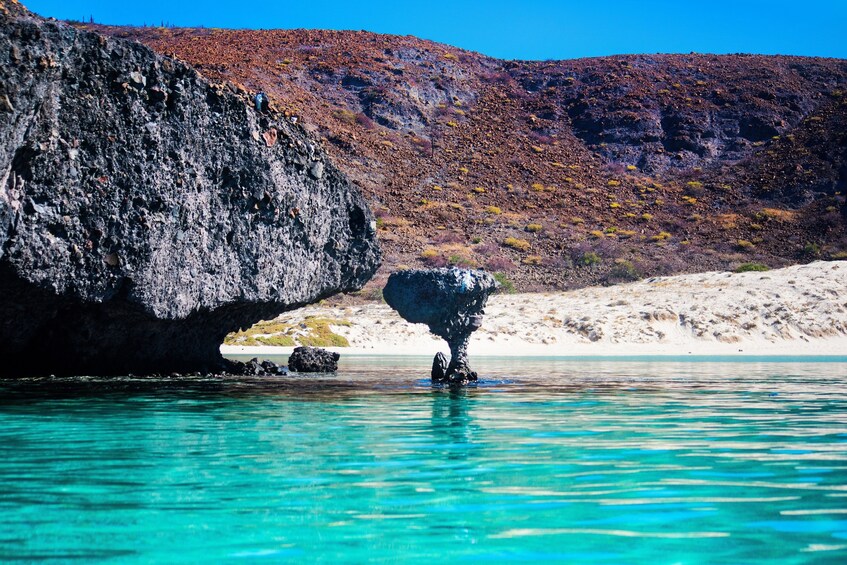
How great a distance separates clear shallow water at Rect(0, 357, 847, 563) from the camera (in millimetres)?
4316

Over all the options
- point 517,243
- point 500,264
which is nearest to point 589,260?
point 517,243

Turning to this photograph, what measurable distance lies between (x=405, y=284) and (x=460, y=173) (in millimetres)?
58161

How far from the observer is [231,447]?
7.72 meters

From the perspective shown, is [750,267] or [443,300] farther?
[750,267]

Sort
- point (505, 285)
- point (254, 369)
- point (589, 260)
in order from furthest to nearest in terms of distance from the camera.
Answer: point (589, 260) < point (505, 285) < point (254, 369)

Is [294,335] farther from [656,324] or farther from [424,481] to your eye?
[424,481]

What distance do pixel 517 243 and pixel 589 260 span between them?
531 centimetres

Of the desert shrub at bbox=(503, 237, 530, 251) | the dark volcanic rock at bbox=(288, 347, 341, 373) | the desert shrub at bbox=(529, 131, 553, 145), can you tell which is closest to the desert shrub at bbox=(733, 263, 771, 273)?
the desert shrub at bbox=(503, 237, 530, 251)

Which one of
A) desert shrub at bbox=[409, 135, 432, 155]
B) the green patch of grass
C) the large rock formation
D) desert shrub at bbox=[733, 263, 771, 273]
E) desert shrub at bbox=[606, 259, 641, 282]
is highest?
desert shrub at bbox=[409, 135, 432, 155]

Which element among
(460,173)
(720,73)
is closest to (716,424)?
(460,173)

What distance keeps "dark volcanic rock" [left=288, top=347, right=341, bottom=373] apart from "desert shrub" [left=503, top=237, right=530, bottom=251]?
40655mm

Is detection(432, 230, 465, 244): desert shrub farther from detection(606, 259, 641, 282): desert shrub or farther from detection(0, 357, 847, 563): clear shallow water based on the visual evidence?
detection(0, 357, 847, 563): clear shallow water

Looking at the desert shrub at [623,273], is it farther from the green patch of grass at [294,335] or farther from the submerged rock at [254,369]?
the submerged rock at [254,369]

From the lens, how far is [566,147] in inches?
3246
